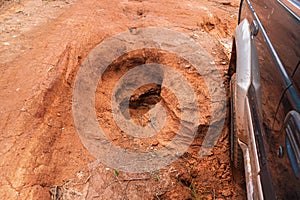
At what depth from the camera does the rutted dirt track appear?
2.30m

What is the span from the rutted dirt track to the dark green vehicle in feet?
2.32

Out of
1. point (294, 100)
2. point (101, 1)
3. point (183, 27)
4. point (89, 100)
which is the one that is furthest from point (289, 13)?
point (101, 1)

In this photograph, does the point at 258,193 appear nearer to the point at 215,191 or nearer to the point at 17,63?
the point at 215,191

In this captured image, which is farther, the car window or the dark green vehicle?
the car window

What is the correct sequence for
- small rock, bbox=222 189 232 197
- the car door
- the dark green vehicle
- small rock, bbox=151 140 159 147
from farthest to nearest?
small rock, bbox=151 140 159 147 → small rock, bbox=222 189 232 197 → the car door → the dark green vehicle

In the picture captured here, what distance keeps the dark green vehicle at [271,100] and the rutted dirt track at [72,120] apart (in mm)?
708

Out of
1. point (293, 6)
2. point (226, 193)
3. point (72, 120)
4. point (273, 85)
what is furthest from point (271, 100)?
point (72, 120)

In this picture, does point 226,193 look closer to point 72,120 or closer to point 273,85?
point 273,85

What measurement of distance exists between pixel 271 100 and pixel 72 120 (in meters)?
2.06

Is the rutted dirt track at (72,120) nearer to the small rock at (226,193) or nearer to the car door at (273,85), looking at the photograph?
the small rock at (226,193)

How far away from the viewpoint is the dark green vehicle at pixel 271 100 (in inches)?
45.5

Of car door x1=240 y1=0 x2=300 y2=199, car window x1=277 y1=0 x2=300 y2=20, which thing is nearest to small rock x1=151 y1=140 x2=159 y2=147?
car door x1=240 y1=0 x2=300 y2=199

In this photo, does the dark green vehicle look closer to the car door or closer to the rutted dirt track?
the car door

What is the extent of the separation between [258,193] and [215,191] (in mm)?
1052
